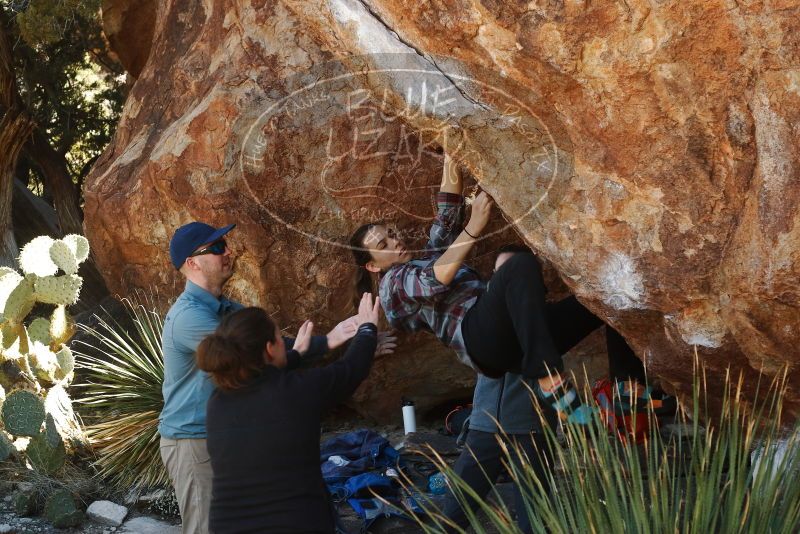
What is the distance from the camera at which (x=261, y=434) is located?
11.1 ft

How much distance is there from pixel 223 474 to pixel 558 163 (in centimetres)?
208

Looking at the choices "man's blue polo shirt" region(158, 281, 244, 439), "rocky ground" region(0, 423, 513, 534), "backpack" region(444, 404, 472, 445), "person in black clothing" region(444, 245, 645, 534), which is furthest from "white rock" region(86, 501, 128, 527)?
"person in black clothing" region(444, 245, 645, 534)

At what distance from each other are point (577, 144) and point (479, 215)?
62 cm

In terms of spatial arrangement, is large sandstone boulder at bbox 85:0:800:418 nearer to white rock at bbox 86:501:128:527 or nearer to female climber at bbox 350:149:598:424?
female climber at bbox 350:149:598:424

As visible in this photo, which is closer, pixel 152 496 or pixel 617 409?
pixel 617 409

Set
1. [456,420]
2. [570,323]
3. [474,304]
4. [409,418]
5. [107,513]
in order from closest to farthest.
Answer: [474,304] < [570,323] < [107,513] < [456,420] < [409,418]

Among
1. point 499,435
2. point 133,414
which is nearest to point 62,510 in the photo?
point 133,414

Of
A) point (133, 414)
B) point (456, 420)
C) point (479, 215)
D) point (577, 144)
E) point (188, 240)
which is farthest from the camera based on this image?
point (133, 414)

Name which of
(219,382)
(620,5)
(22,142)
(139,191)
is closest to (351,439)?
(139,191)

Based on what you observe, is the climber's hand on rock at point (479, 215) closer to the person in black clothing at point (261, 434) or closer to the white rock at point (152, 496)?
the person in black clothing at point (261, 434)

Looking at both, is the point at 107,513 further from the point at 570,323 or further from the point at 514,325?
the point at 514,325

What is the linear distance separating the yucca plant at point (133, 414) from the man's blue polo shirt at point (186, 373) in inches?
104

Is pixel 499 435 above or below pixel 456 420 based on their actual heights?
above

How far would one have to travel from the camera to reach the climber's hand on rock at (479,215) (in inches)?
185
